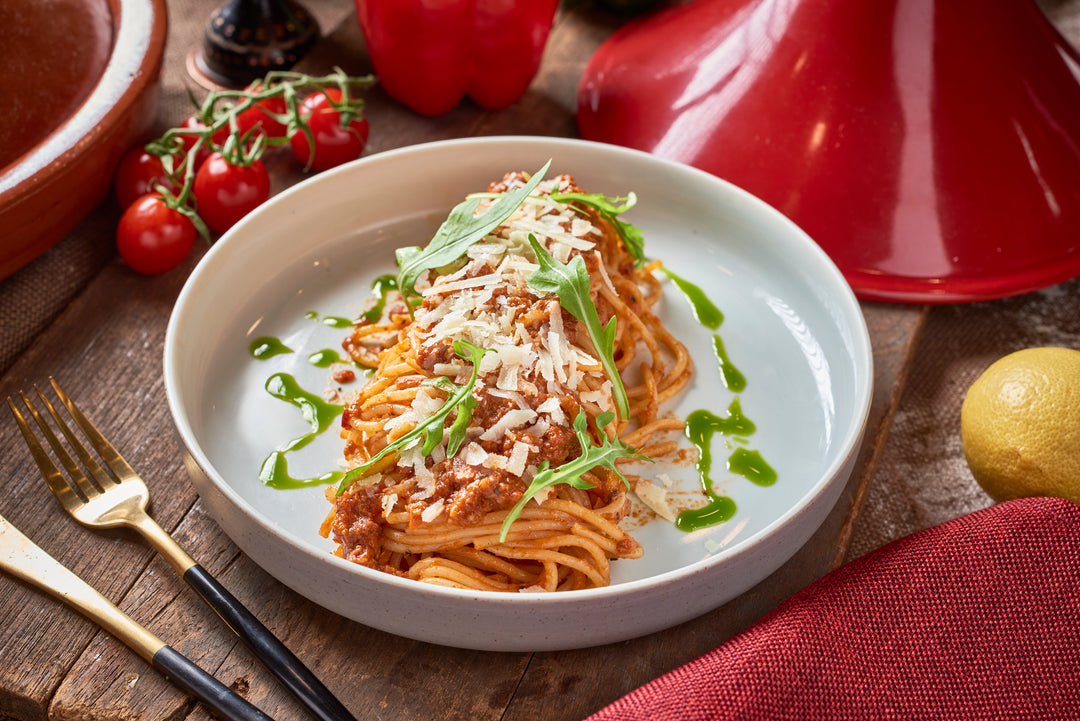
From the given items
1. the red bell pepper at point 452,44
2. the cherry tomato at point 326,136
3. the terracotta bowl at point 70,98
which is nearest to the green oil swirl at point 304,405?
the terracotta bowl at point 70,98

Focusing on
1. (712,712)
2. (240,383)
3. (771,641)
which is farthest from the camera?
(240,383)

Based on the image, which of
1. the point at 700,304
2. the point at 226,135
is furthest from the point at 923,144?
the point at 226,135

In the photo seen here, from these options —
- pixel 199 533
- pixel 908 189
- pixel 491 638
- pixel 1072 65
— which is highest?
pixel 1072 65

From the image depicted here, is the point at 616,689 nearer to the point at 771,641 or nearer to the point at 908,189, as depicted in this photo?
the point at 771,641

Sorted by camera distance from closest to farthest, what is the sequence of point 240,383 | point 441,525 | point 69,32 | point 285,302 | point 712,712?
point 712,712 < point 441,525 < point 240,383 < point 285,302 < point 69,32

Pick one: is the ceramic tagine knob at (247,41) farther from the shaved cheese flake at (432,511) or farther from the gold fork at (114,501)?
the shaved cheese flake at (432,511)

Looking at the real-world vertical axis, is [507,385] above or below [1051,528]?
above

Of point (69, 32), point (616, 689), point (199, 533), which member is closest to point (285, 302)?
point (199, 533)
